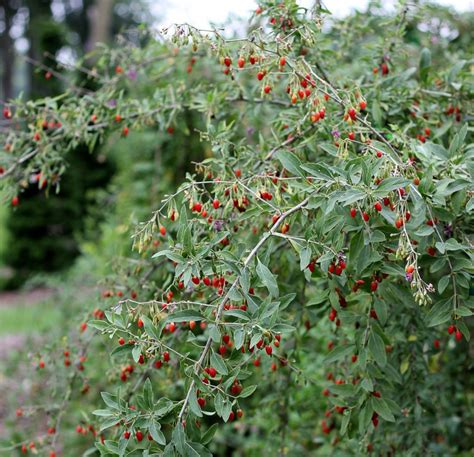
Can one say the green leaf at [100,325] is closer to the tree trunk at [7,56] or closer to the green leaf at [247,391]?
the green leaf at [247,391]

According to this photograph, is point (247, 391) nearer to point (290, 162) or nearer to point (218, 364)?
point (218, 364)

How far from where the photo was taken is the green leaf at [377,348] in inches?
63.3

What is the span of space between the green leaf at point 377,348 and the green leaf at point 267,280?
0.38 meters

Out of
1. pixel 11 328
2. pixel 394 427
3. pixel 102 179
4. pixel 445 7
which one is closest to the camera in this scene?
pixel 394 427

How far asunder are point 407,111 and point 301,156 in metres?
0.48

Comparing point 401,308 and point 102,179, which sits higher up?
point 401,308

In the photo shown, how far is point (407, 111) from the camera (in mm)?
2148

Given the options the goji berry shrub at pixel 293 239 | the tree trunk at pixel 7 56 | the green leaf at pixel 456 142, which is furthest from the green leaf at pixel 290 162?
the tree trunk at pixel 7 56

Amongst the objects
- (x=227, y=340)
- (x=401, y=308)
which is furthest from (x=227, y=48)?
(x=401, y=308)

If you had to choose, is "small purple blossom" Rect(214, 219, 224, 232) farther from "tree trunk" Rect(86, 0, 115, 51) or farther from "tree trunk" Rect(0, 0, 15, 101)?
"tree trunk" Rect(0, 0, 15, 101)

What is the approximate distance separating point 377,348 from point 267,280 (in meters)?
0.42

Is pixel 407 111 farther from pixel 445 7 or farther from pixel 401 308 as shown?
pixel 445 7

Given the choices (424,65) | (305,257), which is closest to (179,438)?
(305,257)

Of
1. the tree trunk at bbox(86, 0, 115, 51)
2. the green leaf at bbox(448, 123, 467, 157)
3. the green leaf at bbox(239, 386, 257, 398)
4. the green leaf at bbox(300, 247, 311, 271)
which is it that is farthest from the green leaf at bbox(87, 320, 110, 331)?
the tree trunk at bbox(86, 0, 115, 51)
